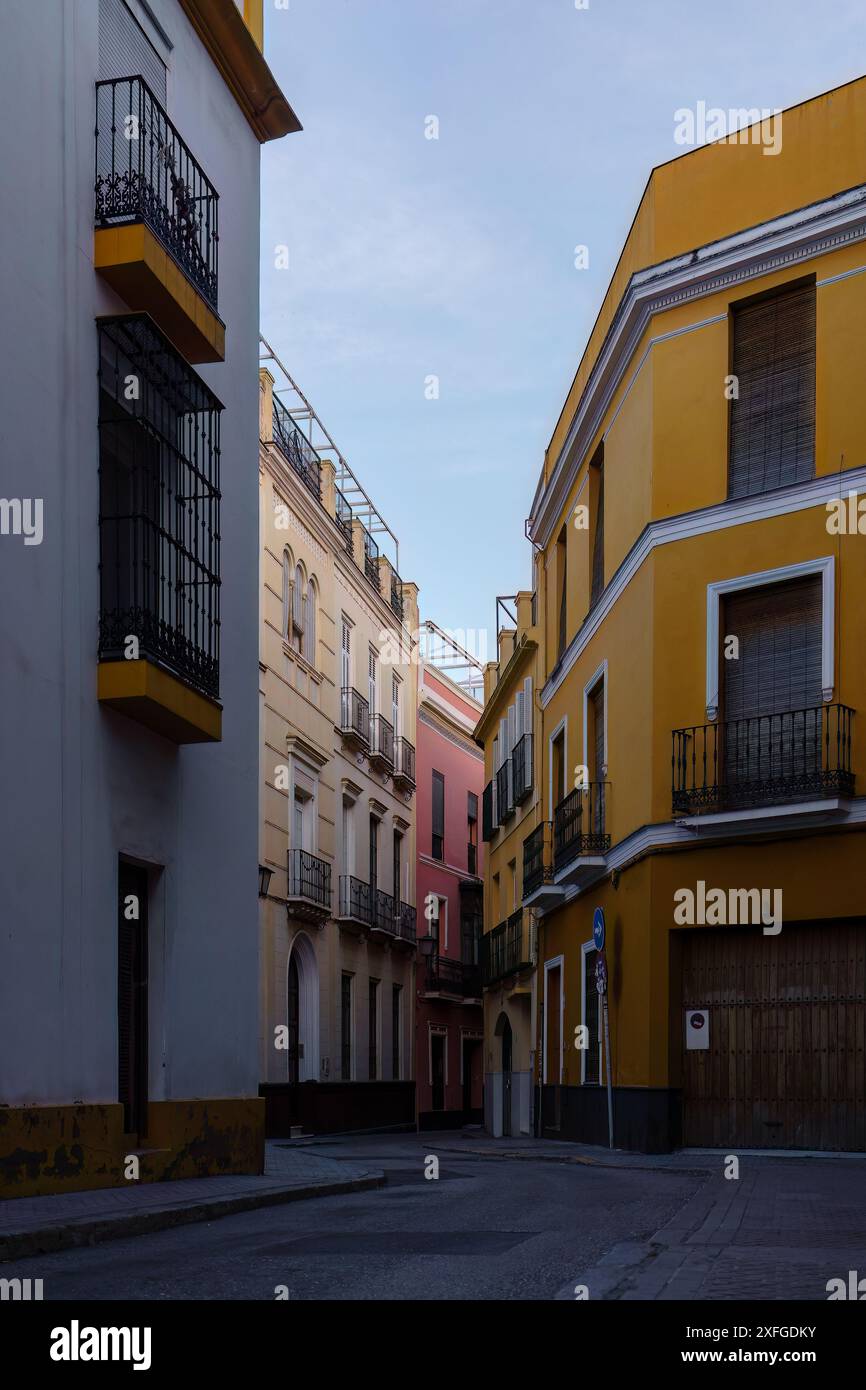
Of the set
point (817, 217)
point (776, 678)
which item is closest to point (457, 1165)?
point (776, 678)

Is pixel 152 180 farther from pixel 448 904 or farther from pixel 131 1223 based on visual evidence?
pixel 448 904

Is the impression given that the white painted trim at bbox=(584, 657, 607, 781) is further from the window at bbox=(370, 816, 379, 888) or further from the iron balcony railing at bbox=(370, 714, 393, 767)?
the window at bbox=(370, 816, 379, 888)

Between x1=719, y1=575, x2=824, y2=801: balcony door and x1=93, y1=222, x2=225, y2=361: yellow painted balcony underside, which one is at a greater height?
→ x1=93, y1=222, x2=225, y2=361: yellow painted balcony underside

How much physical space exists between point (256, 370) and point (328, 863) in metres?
17.5

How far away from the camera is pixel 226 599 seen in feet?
47.8

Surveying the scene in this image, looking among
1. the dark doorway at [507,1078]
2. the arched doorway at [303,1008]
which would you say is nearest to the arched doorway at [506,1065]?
the dark doorway at [507,1078]

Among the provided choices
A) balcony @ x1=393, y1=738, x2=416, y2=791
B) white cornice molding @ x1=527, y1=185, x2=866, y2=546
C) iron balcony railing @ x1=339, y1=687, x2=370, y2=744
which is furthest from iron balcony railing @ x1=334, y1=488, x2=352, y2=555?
white cornice molding @ x1=527, y1=185, x2=866, y2=546

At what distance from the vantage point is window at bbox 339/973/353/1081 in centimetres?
3391

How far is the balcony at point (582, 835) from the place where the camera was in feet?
70.3

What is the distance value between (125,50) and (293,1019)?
20.6 m

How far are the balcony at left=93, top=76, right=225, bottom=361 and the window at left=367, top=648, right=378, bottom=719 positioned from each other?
2363 cm

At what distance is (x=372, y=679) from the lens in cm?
3812
